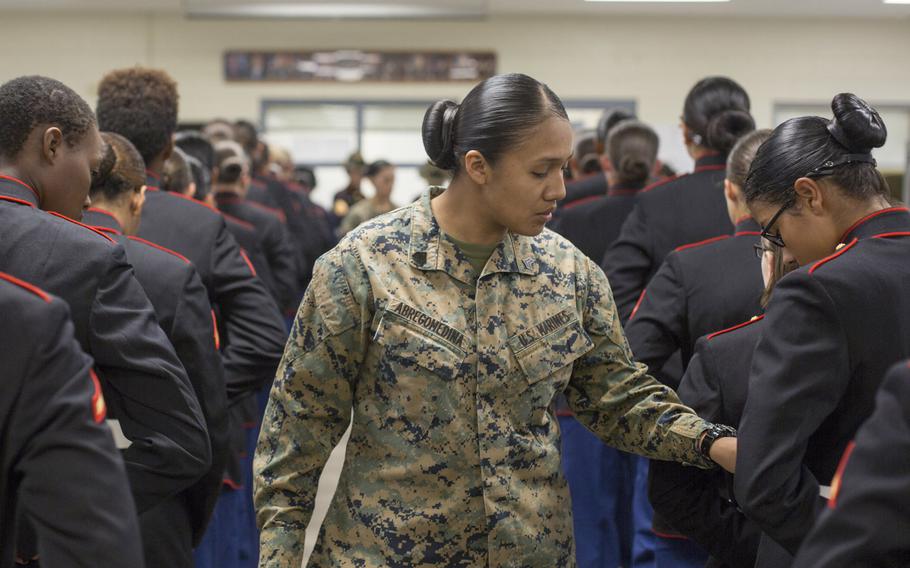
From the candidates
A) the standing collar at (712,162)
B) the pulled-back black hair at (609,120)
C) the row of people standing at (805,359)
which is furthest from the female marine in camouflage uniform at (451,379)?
the pulled-back black hair at (609,120)

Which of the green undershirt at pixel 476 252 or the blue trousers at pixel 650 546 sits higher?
the green undershirt at pixel 476 252

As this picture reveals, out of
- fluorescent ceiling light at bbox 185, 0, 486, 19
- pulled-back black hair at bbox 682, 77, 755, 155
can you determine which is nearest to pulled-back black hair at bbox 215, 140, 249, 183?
pulled-back black hair at bbox 682, 77, 755, 155

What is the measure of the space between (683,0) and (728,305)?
27.6 feet

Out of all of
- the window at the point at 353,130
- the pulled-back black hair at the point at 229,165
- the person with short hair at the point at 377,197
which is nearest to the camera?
the pulled-back black hair at the point at 229,165

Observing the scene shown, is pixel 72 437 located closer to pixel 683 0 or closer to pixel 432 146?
pixel 432 146

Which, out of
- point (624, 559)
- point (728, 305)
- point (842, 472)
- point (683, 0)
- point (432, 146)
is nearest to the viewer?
point (842, 472)

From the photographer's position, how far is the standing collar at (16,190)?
1.89 metres

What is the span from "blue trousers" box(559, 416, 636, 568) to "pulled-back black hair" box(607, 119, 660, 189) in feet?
3.02

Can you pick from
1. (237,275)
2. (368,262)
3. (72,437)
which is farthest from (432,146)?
(237,275)

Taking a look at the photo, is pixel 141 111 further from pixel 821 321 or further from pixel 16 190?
pixel 821 321

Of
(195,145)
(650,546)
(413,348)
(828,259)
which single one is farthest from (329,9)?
(828,259)

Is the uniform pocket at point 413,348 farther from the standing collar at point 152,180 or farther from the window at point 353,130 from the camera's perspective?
the window at point 353,130

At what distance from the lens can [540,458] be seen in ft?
6.41

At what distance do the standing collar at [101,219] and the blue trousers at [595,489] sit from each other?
1.90 meters
